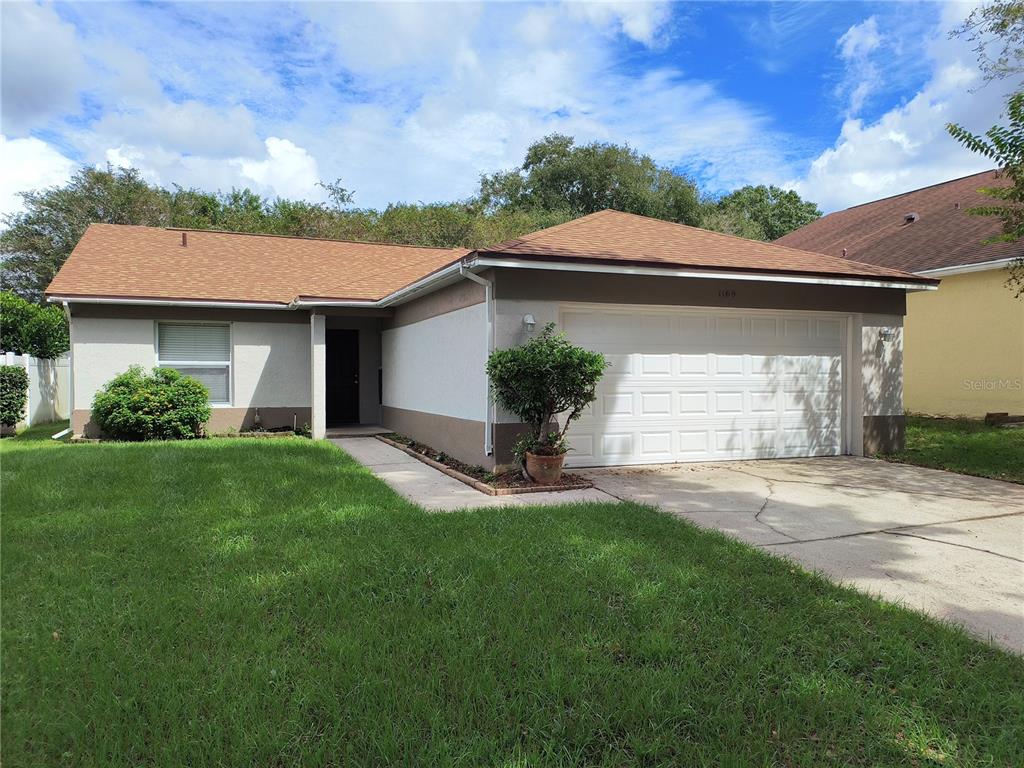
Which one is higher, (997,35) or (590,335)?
(997,35)

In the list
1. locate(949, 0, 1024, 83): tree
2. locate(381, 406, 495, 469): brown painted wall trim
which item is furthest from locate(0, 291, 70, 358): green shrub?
locate(949, 0, 1024, 83): tree

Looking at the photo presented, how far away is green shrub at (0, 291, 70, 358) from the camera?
16.3 meters

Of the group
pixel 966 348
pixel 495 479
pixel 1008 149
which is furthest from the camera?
pixel 966 348

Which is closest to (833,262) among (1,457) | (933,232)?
(933,232)

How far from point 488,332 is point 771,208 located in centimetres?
4176

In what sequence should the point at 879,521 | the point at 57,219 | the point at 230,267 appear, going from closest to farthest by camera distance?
the point at 879,521 < the point at 230,267 < the point at 57,219

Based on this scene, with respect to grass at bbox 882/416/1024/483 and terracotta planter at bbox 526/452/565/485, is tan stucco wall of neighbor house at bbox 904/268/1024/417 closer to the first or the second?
grass at bbox 882/416/1024/483

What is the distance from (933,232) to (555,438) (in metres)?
13.6

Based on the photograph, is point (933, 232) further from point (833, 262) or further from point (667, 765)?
point (667, 765)

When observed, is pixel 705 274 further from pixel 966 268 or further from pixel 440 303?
pixel 966 268

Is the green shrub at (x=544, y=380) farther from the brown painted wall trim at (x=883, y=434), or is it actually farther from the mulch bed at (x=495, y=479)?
the brown painted wall trim at (x=883, y=434)

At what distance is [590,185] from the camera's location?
3925 cm

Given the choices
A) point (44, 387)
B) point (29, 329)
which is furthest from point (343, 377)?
point (29, 329)

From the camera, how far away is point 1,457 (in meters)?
8.55
